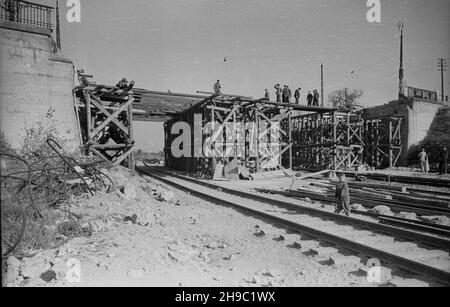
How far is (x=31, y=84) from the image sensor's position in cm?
942

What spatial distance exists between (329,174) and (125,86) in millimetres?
12539

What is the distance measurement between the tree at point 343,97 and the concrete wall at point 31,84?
47971mm

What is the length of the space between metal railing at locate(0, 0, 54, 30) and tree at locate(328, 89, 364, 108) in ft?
157

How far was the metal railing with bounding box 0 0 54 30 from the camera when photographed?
10.4 meters

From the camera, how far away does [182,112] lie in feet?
69.3

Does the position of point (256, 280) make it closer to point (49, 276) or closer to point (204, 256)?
point (204, 256)

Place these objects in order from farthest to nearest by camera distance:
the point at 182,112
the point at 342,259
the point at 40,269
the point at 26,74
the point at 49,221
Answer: the point at 182,112, the point at 26,74, the point at 49,221, the point at 342,259, the point at 40,269

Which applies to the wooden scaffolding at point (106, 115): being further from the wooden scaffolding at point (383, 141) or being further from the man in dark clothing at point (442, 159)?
the wooden scaffolding at point (383, 141)

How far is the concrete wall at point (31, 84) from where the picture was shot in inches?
349

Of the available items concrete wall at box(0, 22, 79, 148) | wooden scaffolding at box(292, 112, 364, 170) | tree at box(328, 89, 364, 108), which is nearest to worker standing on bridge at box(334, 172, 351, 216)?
concrete wall at box(0, 22, 79, 148)

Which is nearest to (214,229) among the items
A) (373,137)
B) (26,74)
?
(26,74)

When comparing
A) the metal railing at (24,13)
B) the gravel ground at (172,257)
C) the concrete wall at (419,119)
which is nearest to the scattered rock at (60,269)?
the gravel ground at (172,257)

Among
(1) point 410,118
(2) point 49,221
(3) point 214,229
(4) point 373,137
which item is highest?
(1) point 410,118
